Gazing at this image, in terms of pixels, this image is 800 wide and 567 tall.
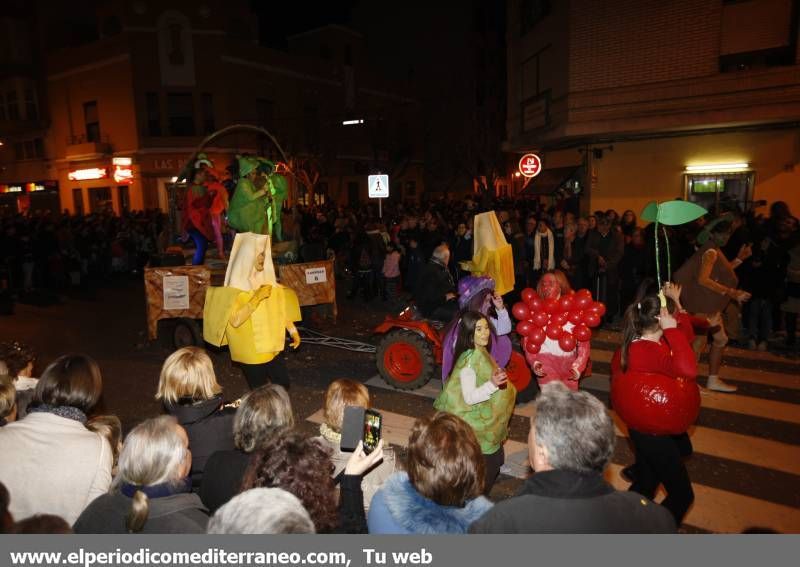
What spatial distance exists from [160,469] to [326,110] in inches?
1375

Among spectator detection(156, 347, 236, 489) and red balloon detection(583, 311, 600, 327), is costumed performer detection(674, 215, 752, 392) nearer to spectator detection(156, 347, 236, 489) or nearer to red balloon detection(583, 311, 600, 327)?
red balloon detection(583, 311, 600, 327)

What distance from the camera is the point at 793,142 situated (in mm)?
12562

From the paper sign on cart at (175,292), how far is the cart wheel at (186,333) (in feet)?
1.40

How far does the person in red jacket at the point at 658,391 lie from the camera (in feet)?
10.9

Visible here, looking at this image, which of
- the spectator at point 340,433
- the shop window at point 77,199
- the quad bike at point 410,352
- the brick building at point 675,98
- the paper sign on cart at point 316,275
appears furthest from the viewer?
the shop window at point 77,199

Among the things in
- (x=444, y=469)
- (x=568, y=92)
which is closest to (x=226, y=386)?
(x=444, y=469)

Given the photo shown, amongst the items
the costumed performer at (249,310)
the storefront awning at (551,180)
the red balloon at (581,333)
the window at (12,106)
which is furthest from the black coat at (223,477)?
the window at (12,106)

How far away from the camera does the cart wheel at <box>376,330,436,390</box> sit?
21.1 feet

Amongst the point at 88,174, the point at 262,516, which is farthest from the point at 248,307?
the point at 88,174

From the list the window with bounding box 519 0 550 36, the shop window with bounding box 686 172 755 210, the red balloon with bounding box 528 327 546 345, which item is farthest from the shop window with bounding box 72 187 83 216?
the red balloon with bounding box 528 327 546 345

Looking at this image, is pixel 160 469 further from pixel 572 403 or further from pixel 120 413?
pixel 120 413

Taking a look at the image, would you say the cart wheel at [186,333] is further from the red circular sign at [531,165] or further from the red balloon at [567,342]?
the red circular sign at [531,165]

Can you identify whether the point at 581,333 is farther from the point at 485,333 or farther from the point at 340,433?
the point at 340,433

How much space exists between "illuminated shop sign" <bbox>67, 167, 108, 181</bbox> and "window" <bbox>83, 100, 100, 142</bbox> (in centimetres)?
173
